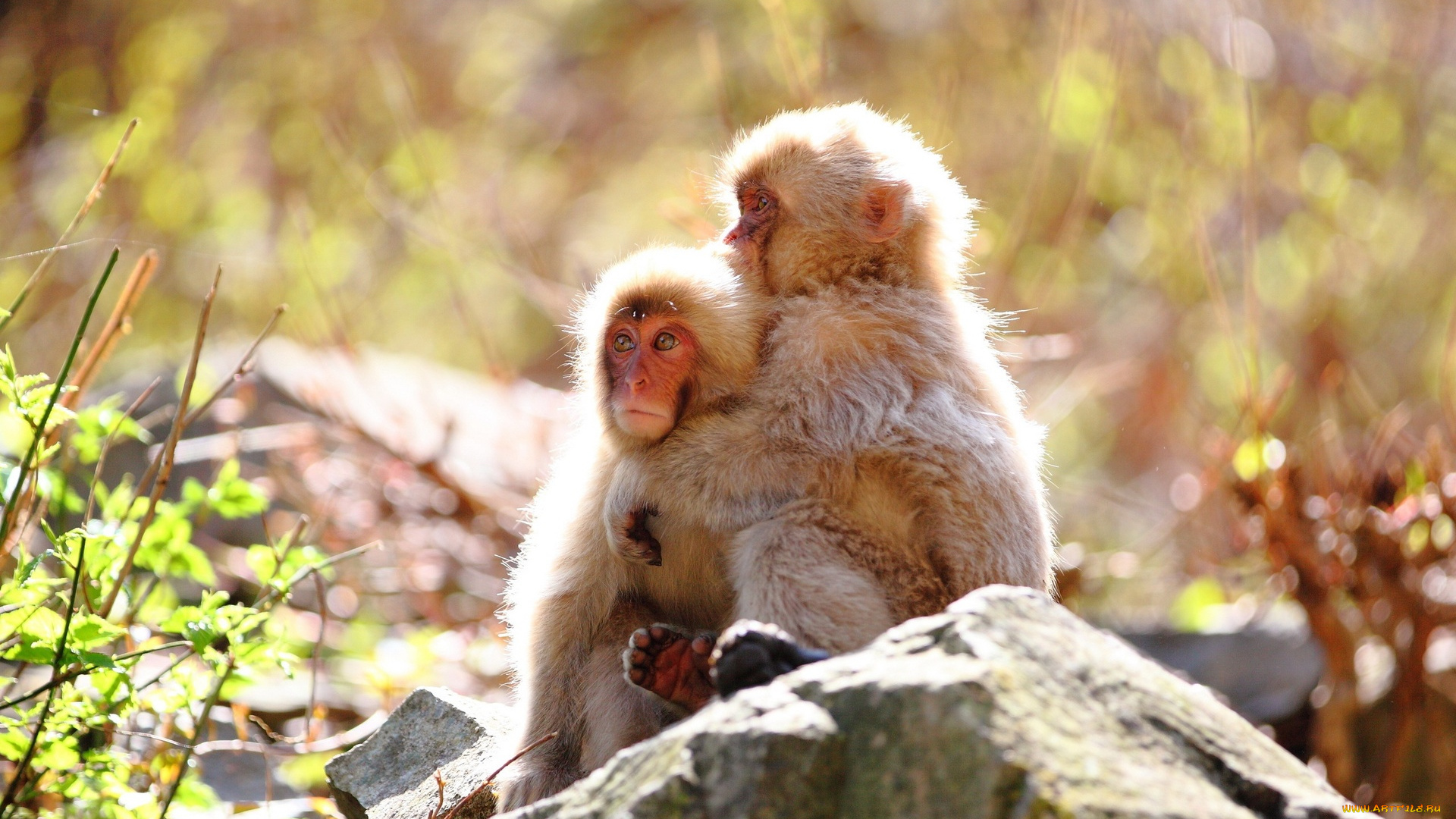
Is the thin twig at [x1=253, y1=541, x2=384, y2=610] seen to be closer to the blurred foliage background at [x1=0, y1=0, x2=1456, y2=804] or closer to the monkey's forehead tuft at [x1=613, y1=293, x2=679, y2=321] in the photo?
the monkey's forehead tuft at [x1=613, y1=293, x2=679, y2=321]

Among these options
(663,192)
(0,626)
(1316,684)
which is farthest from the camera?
(663,192)

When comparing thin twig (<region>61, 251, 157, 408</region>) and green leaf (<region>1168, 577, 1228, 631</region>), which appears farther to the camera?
green leaf (<region>1168, 577, 1228, 631</region>)

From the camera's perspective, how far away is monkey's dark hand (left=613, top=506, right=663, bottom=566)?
10.3ft

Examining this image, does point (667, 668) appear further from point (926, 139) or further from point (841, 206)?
point (926, 139)

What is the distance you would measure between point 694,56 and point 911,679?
11341mm

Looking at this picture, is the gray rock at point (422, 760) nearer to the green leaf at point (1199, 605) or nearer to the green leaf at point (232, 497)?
the green leaf at point (232, 497)

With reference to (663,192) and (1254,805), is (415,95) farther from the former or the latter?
(1254,805)

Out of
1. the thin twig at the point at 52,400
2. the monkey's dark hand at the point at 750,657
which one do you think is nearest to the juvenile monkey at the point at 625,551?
the monkey's dark hand at the point at 750,657

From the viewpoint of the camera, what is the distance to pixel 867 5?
11727 mm

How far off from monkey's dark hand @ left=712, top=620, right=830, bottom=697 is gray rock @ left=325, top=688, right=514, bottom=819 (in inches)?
47.8

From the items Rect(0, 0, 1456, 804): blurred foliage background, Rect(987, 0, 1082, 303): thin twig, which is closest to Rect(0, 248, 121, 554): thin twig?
Rect(0, 0, 1456, 804): blurred foliage background

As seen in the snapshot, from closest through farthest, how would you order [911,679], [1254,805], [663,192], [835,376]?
[911,679] < [1254,805] < [835,376] < [663,192]

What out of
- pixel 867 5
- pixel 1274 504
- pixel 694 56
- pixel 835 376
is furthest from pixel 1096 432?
pixel 835 376

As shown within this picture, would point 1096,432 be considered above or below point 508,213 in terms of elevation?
below
